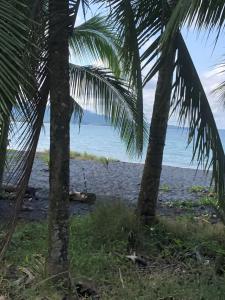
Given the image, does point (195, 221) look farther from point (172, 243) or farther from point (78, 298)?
point (78, 298)

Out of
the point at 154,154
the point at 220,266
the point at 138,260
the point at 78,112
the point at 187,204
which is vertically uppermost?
the point at 78,112

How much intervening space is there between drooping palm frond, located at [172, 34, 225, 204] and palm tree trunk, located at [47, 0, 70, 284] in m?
1.22

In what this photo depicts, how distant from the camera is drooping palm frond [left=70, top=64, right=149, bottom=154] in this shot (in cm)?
887

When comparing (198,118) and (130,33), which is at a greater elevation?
(130,33)

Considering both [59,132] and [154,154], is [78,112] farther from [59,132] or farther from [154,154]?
[59,132]

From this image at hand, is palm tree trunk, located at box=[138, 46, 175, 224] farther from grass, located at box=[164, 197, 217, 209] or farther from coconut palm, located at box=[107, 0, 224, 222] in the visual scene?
grass, located at box=[164, 197, 217, 209]

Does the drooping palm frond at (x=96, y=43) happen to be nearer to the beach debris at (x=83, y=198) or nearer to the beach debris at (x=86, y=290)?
the beach debris at (x=83, y=198)

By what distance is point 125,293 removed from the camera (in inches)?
174

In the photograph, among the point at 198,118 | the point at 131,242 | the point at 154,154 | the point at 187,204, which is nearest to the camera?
the point at 198,118

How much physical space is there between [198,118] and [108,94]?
13.9 ft

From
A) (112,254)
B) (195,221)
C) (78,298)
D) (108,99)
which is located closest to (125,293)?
(78,298)

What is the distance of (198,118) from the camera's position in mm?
5031

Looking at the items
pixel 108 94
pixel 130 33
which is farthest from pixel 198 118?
pixel 108 94

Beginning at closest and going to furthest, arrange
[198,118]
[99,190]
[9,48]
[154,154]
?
[9,48]
[198,118]
[154,154]
[99,190]
